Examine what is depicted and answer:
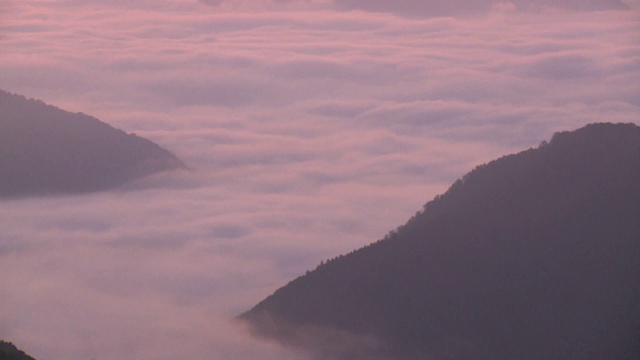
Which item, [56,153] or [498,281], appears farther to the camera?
[56,153]

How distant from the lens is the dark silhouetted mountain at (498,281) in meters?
51.2

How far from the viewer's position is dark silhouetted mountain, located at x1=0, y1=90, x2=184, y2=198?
295ft

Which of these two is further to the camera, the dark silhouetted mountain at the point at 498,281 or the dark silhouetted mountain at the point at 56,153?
the dark silhouetted mountain at the point at 56,153

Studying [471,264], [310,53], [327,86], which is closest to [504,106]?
[327,86]

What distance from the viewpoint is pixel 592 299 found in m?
51.2

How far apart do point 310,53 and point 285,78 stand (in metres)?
17.2

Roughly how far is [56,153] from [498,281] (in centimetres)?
5352

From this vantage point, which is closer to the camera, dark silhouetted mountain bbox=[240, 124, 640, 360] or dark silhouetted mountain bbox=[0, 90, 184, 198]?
dark silhouetted mountain bbox=[240, 124, 640, 360]

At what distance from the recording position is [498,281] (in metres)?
55.2

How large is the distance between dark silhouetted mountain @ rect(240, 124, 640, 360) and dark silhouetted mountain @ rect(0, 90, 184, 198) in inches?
1633

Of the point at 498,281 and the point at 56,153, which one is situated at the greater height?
the point at 56,153

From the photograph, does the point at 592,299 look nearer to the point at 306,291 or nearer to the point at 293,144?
the point at 306,291

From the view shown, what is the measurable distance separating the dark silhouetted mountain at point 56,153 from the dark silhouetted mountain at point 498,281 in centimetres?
4148

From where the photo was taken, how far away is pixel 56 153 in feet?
297
